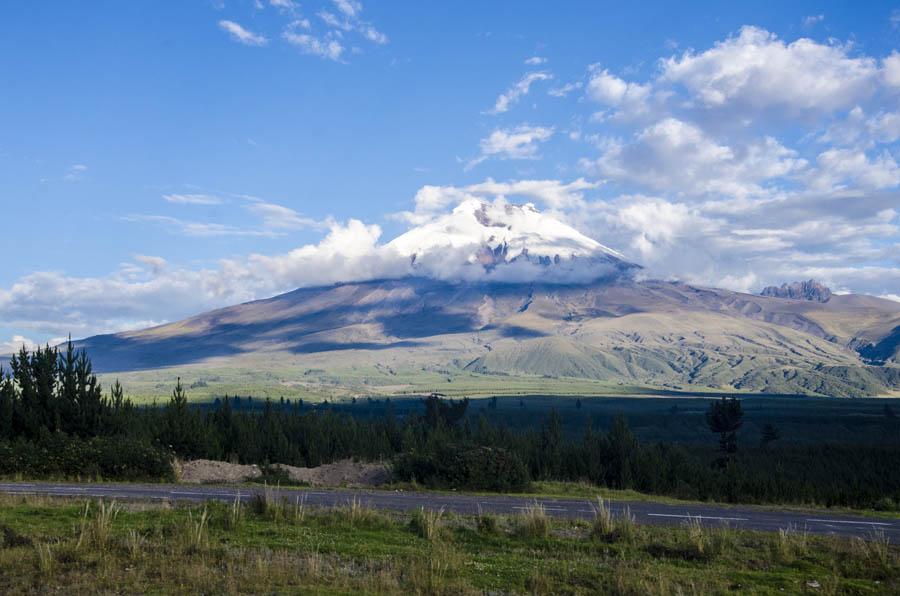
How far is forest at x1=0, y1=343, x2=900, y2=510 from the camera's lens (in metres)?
34.5

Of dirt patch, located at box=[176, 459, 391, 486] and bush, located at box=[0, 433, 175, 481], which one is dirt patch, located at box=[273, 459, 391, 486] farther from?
bush, located at box=[0, 433, 175, 481]

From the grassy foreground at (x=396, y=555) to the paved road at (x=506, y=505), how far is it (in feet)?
10.5

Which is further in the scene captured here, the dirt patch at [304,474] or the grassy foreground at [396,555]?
the dirt patch at [304,474]

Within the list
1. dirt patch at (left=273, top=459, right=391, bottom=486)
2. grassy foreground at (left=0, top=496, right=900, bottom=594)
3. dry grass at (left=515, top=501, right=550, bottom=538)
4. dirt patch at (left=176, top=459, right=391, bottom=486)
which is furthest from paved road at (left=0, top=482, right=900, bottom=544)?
Result: dirt patch at (left=273, top=459, right=391, bottom=486)

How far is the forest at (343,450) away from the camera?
34531 millimetres

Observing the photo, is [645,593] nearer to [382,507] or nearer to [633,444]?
[382,507]

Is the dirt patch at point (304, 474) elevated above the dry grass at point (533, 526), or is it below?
below

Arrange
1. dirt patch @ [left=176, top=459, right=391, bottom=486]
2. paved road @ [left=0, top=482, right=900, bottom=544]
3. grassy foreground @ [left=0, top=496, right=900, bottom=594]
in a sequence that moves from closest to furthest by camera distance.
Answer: grassy foreground @ [left=0, top=496, right=900, bottom=594], paved road @ [left=0, top=482, right=900, bottom=544], dirt patch @ [left=176, top=459, right=391, bottom=486]

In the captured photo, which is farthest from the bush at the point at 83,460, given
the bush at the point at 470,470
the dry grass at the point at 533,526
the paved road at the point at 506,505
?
the dry grass at the point at 533,526

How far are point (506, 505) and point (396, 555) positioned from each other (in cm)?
1121

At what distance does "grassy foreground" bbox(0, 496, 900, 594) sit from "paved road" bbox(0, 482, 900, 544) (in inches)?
127

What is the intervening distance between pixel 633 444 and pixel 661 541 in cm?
4543

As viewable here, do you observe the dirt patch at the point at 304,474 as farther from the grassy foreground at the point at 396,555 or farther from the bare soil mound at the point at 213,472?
the grassy foreground at the point at 396,555

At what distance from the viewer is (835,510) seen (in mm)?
28047
